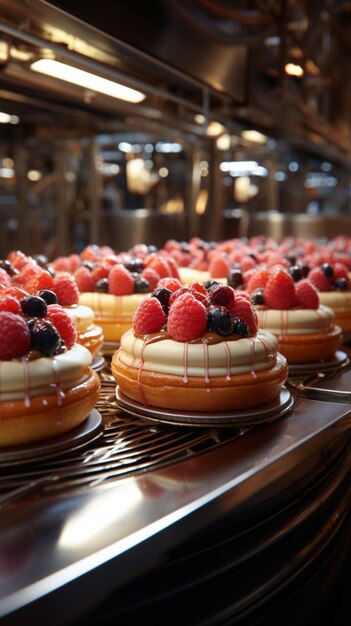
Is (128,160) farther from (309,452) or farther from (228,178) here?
(309,452)

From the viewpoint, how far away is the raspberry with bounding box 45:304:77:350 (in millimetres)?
1452

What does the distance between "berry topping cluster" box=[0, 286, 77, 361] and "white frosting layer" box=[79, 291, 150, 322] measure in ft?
2.64

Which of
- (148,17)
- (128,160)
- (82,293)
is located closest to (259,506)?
(82,293)

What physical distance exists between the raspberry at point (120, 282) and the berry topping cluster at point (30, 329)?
83cm

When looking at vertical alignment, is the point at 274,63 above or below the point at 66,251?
above

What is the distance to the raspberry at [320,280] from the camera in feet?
8.43

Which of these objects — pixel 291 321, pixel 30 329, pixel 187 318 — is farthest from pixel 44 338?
pixel 291 321

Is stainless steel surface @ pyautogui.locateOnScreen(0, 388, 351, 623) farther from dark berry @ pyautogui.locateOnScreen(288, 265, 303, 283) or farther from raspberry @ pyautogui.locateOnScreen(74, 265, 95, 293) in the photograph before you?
raspberry @ pyautogui.locateOnScreen(74, 265, 95, 293)

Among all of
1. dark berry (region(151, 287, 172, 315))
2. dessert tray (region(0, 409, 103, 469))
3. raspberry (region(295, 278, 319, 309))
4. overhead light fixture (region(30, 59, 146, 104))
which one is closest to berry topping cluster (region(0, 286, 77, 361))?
dessert tray (region(0, 409, 103, 469))

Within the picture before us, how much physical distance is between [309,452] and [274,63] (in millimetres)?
3505

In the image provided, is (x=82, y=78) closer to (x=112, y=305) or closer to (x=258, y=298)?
(x=112, y=305)

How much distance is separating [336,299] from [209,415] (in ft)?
3.88

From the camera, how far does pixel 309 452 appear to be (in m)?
1.44

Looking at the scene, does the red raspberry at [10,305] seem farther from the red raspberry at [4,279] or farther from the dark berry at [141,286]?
the dark berry at [141,286]
